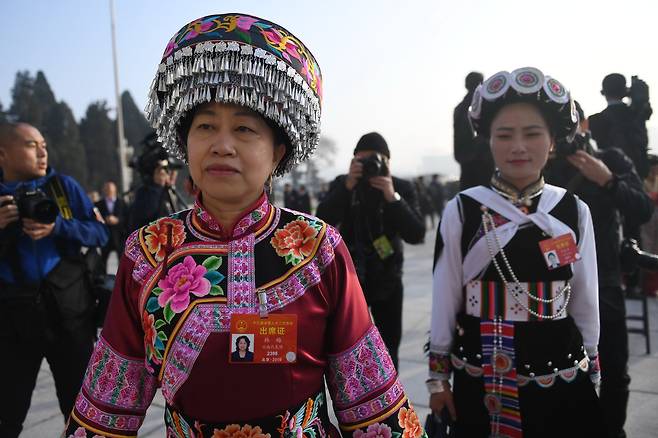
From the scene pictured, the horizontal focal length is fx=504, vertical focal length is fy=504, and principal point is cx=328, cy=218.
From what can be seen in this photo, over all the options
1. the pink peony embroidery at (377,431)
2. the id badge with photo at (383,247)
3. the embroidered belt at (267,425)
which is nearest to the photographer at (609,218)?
the id badge with photo at (383,247)

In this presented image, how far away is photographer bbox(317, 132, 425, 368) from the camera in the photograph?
3.17 m

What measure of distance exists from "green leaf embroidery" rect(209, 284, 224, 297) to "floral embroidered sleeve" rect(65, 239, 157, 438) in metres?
0.21

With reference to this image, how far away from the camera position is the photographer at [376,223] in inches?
125

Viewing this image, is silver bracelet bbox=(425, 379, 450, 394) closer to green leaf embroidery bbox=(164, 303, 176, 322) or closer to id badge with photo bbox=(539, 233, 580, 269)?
id badge with photo bbox=(539, 233, 580, 269)

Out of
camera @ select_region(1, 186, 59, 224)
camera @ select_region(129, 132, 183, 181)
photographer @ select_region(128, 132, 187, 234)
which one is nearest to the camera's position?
camera @ select_region(1, 186, 59, 224)

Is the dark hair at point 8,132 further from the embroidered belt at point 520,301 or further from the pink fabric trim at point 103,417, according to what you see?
the embroidered belt at point 520,301

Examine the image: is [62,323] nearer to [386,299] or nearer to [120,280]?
[120,280]

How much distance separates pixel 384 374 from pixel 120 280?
748mm

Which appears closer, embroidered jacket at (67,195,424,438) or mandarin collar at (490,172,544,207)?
embroidered jacket at (67,195,424,438)

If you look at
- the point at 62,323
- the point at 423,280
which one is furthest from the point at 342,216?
the point at 423,280

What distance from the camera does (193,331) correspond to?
3.99 ft

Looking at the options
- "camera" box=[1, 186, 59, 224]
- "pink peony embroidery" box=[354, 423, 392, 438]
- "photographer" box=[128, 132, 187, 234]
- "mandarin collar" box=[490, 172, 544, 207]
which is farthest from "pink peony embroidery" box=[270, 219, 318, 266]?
"photographer" box=[128, 132, 187, 234]

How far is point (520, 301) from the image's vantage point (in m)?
1.90

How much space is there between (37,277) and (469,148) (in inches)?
111
